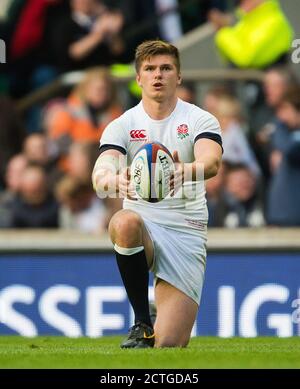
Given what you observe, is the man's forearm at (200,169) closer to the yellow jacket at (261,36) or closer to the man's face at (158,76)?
the man's face at (158,76)

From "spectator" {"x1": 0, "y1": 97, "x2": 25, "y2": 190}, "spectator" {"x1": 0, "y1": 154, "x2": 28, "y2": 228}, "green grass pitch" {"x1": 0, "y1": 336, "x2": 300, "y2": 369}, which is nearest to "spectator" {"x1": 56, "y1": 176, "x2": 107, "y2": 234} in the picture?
"spectator" {"x1": 0, "y1": 154, "x2": 28, "y2": 228}

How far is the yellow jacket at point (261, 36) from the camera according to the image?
13.2 meters

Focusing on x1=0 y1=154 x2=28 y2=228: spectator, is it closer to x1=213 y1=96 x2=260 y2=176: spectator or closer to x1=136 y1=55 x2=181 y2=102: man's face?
x1=213 y1=96 x2=260 y2=176: spectator

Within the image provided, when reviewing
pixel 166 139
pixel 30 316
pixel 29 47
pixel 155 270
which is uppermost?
pixel 29 47

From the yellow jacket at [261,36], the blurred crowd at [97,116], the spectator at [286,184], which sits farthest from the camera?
the yellow jacket at [261,36]

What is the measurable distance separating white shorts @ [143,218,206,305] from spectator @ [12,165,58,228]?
4.20 m

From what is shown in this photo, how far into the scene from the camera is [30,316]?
12.3 metres

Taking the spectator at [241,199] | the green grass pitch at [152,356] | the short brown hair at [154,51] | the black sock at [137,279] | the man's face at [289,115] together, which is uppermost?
the short brown hair at [154,51]

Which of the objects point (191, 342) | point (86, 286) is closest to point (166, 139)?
point (191, 342)

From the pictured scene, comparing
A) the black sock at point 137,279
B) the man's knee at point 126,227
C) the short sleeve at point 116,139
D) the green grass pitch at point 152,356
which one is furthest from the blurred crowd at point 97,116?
the man's knee at point 126,227

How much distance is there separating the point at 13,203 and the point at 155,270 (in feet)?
14.5

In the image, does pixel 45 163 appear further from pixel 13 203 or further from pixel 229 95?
pixel 229 95

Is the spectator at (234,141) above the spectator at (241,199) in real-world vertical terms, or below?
above

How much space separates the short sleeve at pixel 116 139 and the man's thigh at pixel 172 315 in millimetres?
933
